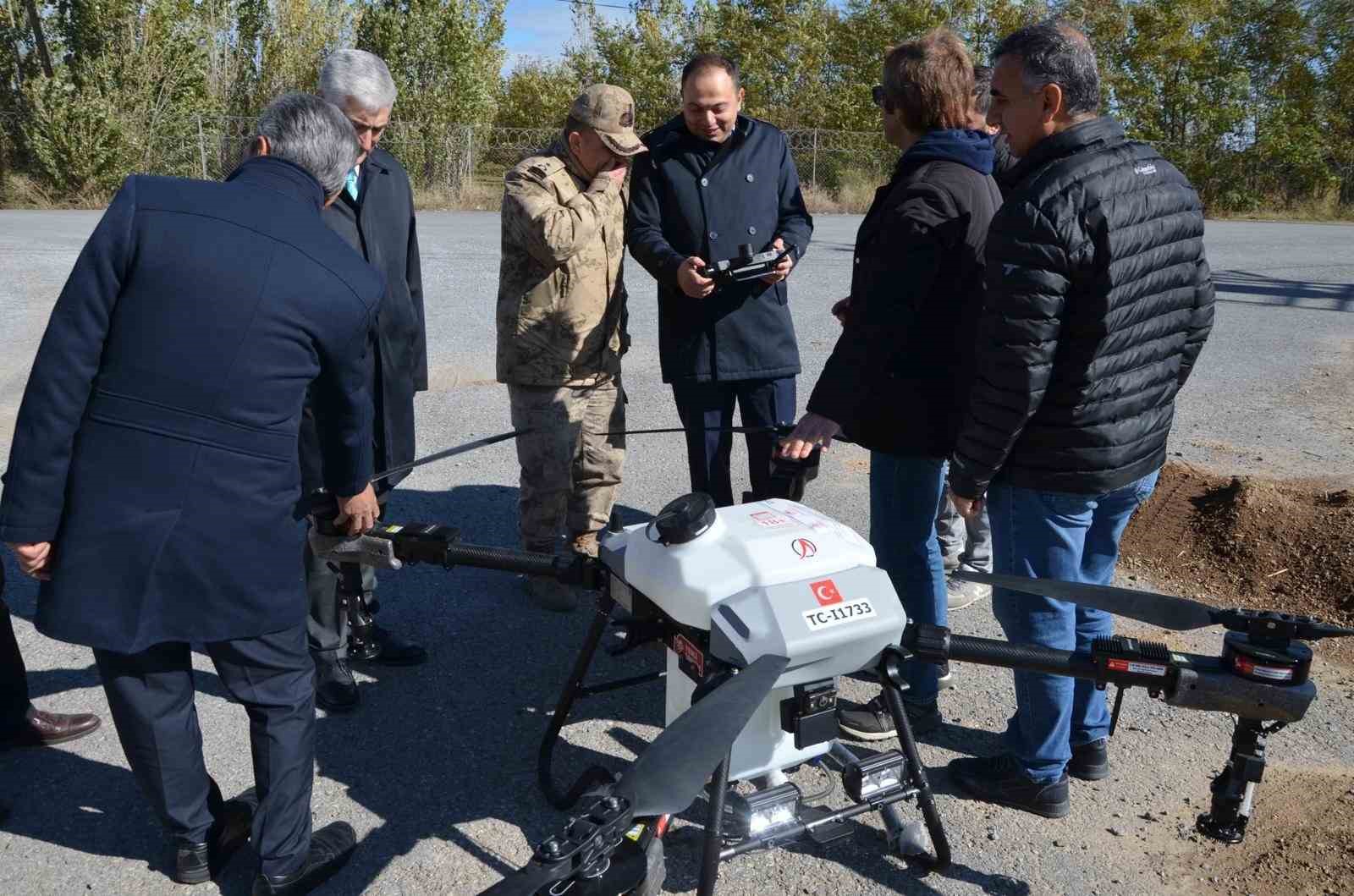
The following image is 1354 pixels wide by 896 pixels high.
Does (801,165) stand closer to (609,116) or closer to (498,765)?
(609,116)

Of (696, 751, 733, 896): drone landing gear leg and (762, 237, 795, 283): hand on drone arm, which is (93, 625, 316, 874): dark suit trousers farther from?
(762, 237, 795, 283): hand on drone arm

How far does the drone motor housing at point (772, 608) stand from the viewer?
2023 millimetres

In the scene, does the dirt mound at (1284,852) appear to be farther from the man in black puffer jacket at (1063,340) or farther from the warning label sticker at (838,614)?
the warning label sticker at (838,614)

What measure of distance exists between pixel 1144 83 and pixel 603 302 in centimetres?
2753

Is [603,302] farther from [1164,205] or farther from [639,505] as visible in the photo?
[1164,205]

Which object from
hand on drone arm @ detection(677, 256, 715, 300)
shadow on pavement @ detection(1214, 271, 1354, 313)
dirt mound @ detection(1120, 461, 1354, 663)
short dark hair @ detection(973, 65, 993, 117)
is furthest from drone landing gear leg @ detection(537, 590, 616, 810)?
shadow on pavement @ detection(1214, 271, 1354, 313)

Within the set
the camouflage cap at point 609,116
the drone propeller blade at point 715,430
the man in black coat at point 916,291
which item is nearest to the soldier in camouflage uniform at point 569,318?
the camouflage cap at point 609,116

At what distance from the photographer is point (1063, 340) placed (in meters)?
2.47

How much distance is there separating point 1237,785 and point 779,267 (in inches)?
90.1

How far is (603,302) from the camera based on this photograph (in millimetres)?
3822

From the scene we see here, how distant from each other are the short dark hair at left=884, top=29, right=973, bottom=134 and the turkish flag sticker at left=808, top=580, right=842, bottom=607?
143cm

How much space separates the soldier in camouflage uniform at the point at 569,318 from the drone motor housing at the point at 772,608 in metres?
1.53

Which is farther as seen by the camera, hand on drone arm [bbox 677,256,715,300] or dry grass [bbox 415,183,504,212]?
dry grass [bbox 415,183,504,212]

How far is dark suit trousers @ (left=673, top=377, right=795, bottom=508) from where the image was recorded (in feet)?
12.7
